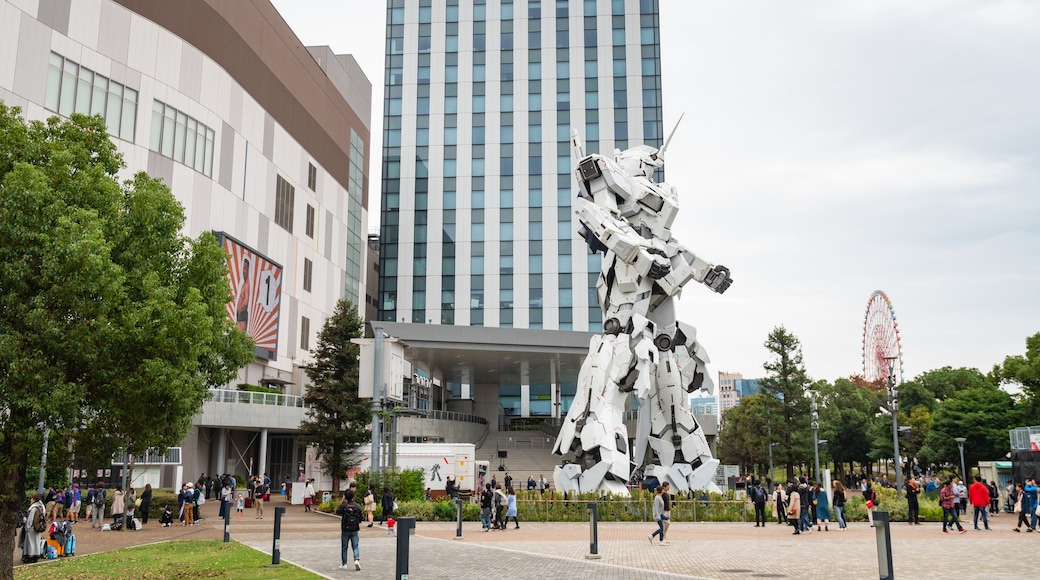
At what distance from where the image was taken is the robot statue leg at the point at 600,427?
2558 cm

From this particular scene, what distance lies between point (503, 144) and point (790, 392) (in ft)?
109

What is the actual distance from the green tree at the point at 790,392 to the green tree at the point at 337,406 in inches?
1133

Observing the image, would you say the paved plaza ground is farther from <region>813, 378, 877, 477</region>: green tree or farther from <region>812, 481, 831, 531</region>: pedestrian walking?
<region>813, 378, 877, 477</region>: green tree

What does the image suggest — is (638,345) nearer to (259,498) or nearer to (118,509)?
A: (259,498)

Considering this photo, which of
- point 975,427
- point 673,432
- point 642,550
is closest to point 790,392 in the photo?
point 975,427

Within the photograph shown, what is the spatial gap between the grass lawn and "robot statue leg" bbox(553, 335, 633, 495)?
11503mm

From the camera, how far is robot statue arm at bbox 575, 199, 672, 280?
27.1 meters

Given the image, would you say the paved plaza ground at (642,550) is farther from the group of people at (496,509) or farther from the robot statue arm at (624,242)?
the robot statue arm at (624,242)

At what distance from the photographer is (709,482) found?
2750 centimetres

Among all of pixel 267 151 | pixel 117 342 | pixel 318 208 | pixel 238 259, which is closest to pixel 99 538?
pixel 117 342

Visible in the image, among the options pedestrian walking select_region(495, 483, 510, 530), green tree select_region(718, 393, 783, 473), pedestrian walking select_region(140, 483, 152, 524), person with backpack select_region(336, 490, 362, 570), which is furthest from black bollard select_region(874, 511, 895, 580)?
green tree select_region(718, 393, 783, 473)

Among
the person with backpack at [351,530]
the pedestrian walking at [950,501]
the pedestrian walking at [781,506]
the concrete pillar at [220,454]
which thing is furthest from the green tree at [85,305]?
the concrete pillar at [220,454]

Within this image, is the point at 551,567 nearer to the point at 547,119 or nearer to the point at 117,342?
the point at 117,342

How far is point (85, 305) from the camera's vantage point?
10.8 meters
